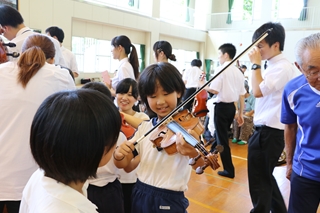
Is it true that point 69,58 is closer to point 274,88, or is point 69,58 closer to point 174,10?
point 274,88

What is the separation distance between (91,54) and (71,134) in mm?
6710

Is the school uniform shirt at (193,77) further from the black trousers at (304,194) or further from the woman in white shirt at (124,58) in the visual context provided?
the black trousers at (304,194)

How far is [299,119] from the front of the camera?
55.4 inches

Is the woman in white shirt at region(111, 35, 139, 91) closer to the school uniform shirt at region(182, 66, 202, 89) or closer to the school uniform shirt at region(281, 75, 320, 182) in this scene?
the school uniform shirt at region(281, 75, 320, 182)

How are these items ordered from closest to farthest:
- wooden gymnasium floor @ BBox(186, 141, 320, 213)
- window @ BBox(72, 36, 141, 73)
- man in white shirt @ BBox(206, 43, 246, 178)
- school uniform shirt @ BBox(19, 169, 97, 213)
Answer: school uniform shirt @ BBox(19, 169, 97, 213)
wooden gymnasium floor @ BBox(186, 141, 320, 213)
man in white shirt @ BBox(206, 43, 246, 178)
window @ BBox(72, 36, 141, 73)

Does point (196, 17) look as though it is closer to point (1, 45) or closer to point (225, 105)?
point (225, 105)

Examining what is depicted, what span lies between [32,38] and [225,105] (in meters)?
2.37

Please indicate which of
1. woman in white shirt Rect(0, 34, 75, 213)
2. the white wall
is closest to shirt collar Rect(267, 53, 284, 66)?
woman in white shirt Rect(0, 34, 75, 213)

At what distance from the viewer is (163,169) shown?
1231 mm

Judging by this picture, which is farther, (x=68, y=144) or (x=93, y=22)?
(x=93, y=22)

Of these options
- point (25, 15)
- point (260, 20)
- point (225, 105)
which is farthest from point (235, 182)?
point (260, 20)

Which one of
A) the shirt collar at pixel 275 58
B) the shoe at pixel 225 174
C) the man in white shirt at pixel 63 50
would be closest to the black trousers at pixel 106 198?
the shirt collar at pixel 275 58

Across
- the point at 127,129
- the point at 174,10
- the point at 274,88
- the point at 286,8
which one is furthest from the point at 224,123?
the point at 286,8

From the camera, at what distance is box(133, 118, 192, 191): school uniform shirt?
1.21 metres
